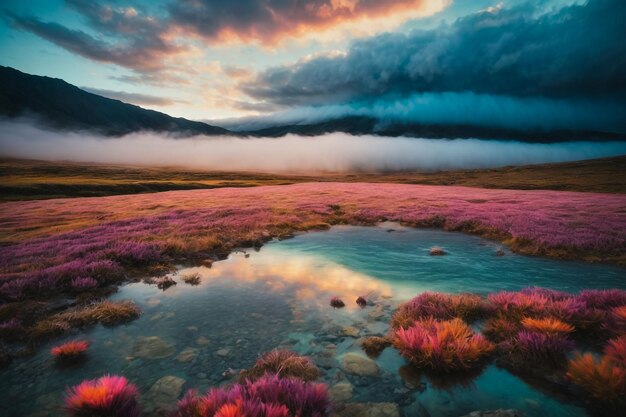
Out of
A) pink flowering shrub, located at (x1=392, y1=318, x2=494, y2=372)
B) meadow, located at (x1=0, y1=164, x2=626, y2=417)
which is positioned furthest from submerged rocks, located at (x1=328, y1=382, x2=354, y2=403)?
pink flowering shrub, located at (x1=392, y1=318, x2=494, y2=372)

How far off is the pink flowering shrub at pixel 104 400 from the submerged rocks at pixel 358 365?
14.3ft

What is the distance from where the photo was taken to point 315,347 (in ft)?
26.9

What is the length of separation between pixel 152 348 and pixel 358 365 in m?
5.42

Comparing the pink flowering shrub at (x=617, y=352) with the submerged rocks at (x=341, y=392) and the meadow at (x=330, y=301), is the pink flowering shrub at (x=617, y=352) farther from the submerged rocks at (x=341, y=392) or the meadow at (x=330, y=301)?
the submerged rocks at (x=341, y=392)

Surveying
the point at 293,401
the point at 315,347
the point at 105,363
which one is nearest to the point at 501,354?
the point at 315,347

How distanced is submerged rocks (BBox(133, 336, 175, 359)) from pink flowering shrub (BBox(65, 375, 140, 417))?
2226 millimetres

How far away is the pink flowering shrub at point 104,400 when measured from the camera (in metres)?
5.17

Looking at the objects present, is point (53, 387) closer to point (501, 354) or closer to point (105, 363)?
point (105, 363)

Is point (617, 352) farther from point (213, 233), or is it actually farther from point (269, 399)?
point (213, 233)

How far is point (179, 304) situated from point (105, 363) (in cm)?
364

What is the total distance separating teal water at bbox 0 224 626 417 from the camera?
622cm

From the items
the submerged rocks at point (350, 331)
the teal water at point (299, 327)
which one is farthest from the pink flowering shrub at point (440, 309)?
the submerged rocks at point (350, 331)

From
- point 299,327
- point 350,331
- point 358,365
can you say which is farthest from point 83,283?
point 358,365

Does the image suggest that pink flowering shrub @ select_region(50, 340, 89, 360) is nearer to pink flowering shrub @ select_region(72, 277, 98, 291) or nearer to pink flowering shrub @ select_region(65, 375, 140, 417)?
pink flowering shrub @ select_region(65, 375, 140, 417)
